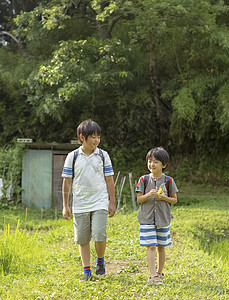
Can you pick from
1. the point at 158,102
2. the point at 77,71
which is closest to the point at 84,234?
the point at 77,71

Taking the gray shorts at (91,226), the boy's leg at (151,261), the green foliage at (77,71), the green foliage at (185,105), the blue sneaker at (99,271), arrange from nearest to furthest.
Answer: the boy's leg at (151,261)
the gray shorts at (91,226)
the blue sneaker at (99,271)
the green foliage at (77,71)
the green foliage at (185,105)

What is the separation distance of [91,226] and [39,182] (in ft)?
29.5

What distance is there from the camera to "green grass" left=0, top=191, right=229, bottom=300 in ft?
13.9

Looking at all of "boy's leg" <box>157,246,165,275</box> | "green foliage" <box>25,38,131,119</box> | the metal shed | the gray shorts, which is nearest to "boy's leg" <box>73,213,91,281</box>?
Result: the gray shorts

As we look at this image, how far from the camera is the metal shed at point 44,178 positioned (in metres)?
13.5

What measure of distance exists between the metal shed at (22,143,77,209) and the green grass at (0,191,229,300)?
467cm

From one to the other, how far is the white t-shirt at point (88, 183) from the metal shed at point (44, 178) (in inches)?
344

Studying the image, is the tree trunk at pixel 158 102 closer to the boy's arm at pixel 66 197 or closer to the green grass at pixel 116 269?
the green grass at pixel 116 269

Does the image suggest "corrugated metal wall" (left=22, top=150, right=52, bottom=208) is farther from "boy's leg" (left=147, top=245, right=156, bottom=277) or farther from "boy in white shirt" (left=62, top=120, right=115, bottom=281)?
"boy's leg" (left=147, top=245, right=156, bottom=277)

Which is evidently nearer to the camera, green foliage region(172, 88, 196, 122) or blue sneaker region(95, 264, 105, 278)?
blue sneaker region(95, 264, 105, 278)

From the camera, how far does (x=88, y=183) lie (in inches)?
184

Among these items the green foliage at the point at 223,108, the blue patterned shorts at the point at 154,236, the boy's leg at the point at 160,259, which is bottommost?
the boy's leg at the point at 160,259

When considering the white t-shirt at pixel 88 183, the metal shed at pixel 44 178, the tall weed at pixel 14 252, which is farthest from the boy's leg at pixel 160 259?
the metal shed at pixel 44 178

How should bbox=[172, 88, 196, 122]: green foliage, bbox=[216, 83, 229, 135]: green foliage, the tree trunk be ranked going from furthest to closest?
the tree trunk
bbox=[172, 88, 196, 122]: green foliage
bbox=[216, 83, 229, 135]: green foliage
